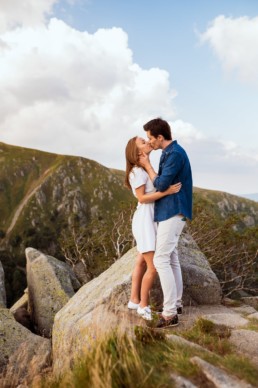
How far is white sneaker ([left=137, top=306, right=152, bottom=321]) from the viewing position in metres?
9.09

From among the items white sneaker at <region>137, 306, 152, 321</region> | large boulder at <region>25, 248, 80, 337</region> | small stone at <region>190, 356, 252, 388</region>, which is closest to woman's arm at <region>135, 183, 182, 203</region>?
white sneaker at <region>137, 306, 152, 321</region>

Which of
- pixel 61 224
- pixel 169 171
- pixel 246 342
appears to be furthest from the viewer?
pixel 61 224

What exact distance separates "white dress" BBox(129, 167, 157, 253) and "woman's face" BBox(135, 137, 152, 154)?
0.46 meters

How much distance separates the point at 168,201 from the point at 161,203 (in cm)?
20

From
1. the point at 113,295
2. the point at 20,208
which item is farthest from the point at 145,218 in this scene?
the point at 20,208

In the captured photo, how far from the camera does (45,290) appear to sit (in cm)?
1875

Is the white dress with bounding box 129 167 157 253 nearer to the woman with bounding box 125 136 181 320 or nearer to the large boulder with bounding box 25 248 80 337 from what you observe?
the woman with bounding box 125 136 181 320

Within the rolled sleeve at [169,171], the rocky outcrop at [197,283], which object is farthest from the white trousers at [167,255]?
the rocky outcrop at [197,283]

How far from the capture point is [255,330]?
864 centimetres

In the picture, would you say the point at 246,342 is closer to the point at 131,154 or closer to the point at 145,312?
the point at 145,312

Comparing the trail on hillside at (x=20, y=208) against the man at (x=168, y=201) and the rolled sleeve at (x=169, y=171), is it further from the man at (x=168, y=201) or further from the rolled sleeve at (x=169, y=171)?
the rolled sleeve at (x=169, y=171)

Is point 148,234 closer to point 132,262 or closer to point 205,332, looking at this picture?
point 205,332

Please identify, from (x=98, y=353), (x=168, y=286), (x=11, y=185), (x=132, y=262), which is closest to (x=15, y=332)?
(x=132, y=262)

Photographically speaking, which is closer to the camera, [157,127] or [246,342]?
[246,342]
